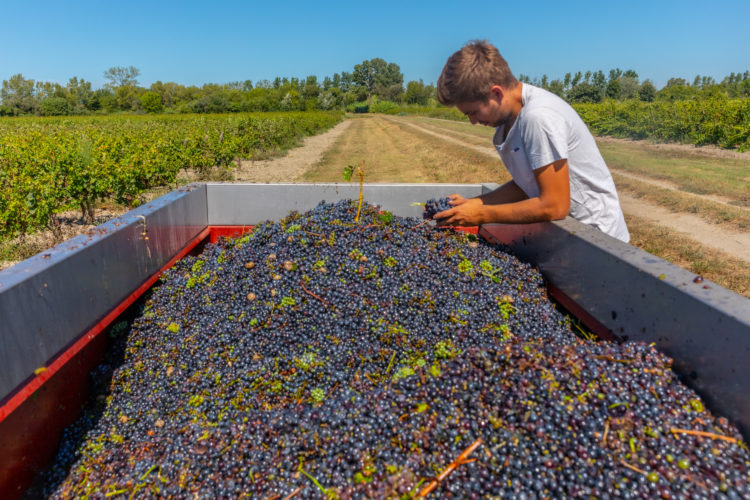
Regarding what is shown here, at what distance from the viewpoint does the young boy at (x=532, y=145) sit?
81.8 inches

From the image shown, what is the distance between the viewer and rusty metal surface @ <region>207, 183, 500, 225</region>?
3.31 m

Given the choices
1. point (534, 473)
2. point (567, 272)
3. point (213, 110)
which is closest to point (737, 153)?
point (567, 272)

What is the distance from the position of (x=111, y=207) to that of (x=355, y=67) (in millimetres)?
141224

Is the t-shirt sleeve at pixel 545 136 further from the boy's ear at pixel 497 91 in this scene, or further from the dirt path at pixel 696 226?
the dirt path at pixel 696 226

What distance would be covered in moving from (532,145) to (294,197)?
188cm

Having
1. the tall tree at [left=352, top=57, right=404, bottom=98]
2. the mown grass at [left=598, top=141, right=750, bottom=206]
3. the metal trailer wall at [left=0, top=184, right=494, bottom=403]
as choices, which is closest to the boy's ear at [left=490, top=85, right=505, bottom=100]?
the metal trailer wall at [left=0, top=184, right=494, bottom=403]

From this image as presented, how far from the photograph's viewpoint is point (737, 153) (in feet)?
50.9

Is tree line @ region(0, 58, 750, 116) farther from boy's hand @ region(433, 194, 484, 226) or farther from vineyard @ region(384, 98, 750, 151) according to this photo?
boy's hand @ region(433, 194, 484, 226)

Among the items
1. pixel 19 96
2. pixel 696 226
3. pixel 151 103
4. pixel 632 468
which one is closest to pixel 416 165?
pixel 696 226

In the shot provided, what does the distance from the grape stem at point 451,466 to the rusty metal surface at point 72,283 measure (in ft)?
4.22

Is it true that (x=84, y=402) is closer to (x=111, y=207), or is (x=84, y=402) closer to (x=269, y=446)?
(x=269, y=446)

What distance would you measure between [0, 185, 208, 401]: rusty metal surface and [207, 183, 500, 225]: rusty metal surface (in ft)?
2.15

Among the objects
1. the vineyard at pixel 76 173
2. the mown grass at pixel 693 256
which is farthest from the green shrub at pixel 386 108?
the mown grass at pixel 693 256

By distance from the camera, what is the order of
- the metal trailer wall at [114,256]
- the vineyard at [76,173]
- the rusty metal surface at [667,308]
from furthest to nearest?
1. the vineyard at [76,173]
2. the metal trailer wall at [114,256]
3. the rusty metal surface at [667,308]
